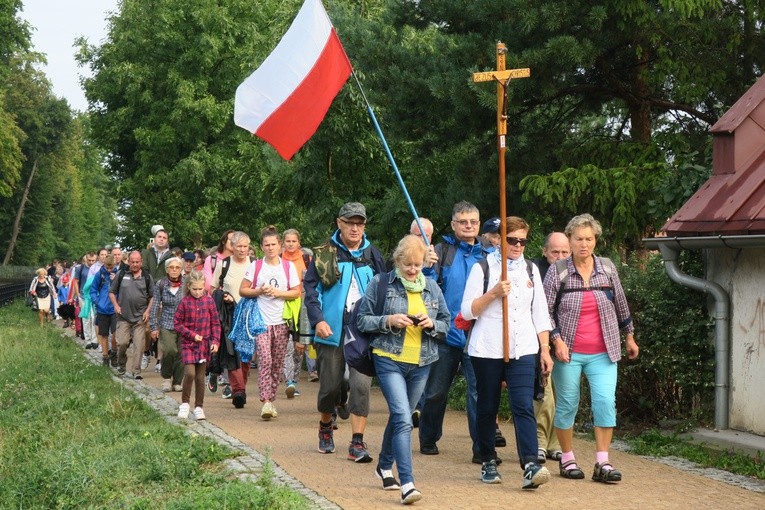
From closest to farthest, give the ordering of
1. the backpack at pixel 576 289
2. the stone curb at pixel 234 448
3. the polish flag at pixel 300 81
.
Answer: the stone curb at pixel 234 448 → the backpack at pixel 576 289 → the polish flag at pixel 300 81

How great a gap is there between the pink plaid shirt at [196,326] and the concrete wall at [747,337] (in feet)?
16.2

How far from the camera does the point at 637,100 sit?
1727 cm

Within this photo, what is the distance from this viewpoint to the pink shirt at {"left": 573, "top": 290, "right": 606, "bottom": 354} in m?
8.87

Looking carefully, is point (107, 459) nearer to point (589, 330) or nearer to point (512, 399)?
point (512, 399)

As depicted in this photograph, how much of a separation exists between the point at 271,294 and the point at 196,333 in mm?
830

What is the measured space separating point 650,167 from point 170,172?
95.7 ft

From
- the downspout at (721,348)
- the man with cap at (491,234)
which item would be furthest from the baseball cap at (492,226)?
the downspout at (721,348)

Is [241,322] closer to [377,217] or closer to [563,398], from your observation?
[563,398]

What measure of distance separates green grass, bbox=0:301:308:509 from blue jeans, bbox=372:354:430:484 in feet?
2.42

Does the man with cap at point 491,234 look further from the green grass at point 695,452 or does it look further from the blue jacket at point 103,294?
the blue jacket at point 103,294

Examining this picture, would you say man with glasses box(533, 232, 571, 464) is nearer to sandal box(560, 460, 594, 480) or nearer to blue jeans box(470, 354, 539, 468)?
sandal box(560, 460, 594, 480)

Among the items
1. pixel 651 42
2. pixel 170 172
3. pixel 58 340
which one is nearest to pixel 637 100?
pixel 651 42

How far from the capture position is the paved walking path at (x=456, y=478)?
7.99 m

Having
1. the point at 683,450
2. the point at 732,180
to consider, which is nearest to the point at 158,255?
the point at 732,180
